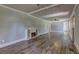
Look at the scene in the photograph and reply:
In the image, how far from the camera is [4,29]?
4.37 meters

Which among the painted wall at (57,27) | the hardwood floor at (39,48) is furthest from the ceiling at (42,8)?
the painted wall at (57,27)

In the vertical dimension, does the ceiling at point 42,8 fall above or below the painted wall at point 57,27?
A: above

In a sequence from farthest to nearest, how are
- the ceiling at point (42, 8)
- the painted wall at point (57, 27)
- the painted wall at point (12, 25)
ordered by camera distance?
the painted wall at point (57, 27), the ceiling at point (42, 8), the painted wall at point (12, 25)

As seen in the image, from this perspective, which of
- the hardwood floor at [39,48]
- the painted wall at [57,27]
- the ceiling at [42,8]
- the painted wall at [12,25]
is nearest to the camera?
the hardwood floor at [39,48]

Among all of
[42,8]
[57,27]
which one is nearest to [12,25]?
[42,8]

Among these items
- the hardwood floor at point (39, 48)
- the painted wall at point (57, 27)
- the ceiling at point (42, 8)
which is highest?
the ceiling at point (42, 8)

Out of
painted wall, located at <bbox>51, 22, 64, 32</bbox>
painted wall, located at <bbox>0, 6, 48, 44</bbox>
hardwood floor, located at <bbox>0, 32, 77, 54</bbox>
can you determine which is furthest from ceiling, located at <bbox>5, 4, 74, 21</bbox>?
painted wall, located at <bbox>51, 22, 64, 32</bbox>

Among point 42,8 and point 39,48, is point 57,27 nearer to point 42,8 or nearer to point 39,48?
point 42,8

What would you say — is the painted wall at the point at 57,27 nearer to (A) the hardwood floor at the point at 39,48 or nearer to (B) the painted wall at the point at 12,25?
(B) the painted wall at the point at 12,25

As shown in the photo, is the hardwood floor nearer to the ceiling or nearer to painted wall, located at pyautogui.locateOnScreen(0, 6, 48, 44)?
painted wall, located at pyautogui.locateOnScreen(0, 6, 48, 44)
